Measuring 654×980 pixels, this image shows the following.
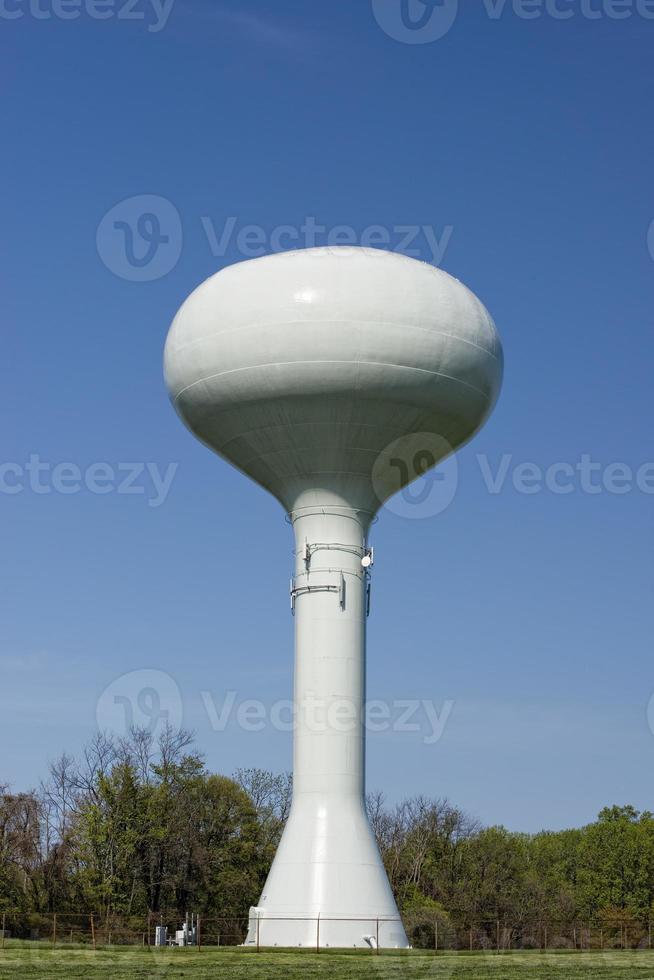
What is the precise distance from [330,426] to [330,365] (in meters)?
1.26

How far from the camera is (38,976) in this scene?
17109 mm

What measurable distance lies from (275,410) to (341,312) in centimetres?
220

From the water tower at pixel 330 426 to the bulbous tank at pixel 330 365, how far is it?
3 centimetres

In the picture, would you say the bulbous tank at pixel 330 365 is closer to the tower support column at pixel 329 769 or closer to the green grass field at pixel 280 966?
the tower support column at pixel 329 769

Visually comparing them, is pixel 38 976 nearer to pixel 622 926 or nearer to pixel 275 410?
pixel 275 410

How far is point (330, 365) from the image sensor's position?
2328 centimetres

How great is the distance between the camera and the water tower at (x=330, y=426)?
23.0 m

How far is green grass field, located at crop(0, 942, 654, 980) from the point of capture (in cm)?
1811

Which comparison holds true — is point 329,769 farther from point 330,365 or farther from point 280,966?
point 330,365

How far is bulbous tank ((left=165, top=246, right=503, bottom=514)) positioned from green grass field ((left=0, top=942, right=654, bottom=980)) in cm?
830

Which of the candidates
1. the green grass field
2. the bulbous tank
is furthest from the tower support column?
the bulbous tank

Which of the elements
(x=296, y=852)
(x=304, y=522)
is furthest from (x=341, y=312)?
(x=296, y=852)

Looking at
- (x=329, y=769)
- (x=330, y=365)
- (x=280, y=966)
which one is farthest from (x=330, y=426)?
(x=280, y=966)

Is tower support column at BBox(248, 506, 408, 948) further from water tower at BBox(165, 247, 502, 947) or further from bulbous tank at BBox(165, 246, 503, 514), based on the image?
bulbous tank at BBox(165, 246, 503, 514)
